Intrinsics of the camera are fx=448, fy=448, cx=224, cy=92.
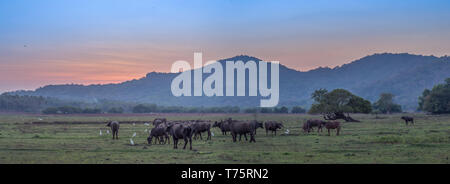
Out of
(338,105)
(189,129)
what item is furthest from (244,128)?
(338,105)

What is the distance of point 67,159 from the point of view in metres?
22.4

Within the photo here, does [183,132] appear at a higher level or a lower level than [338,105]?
lower

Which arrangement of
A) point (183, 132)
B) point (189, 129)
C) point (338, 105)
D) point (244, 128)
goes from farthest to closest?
point (338, 105) < point (244, 128) < point (183, 132) < point (189, 129)

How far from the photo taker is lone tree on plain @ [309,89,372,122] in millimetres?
76188

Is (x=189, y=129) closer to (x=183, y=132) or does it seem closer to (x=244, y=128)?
(x=183, y=132)

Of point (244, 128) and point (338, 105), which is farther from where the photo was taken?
point (338, 105)

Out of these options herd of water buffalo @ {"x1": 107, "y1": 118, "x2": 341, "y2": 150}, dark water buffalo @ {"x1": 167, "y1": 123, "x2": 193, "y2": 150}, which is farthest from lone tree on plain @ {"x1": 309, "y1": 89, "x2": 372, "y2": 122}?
dark water buffalo @ {"x1": 167, "y1": 123, "x2": 193, "y2": 150}

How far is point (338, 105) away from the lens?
77.6 meters

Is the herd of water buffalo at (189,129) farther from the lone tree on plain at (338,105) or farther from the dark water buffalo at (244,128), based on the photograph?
the lone tree on plain at (338,105)

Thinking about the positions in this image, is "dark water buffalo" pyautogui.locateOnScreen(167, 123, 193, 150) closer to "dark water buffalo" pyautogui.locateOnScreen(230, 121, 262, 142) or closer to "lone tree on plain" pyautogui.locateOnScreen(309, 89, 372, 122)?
"dark water buffalo" pyautogui.locateOnScreen(230, 121, 262, 142)

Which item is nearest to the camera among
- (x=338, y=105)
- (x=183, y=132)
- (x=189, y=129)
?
(x=189, y=129)

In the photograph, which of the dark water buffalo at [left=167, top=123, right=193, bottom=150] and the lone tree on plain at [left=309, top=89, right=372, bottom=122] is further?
the lone tree on plain at [left=309, top=89, right=372, bottom=122]

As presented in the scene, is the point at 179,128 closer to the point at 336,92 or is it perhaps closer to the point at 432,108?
the point at 336,92
